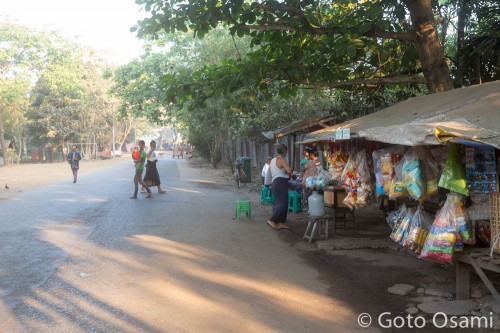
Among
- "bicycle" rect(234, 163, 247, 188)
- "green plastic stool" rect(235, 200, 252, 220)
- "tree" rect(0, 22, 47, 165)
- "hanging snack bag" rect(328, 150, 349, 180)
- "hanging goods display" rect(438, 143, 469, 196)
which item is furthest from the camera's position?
"tree" rect(0, 22, 47, 165)

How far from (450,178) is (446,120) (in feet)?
2.08

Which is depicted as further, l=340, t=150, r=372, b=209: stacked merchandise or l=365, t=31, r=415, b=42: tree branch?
l=365, t=31, r=415, b=42: tree branch

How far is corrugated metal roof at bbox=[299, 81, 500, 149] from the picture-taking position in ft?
13.5

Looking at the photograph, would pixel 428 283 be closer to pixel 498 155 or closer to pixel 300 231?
pixel 498 155

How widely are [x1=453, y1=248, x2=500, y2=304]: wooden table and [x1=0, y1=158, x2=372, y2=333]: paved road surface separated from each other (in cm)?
126

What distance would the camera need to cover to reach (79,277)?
5.71 metres

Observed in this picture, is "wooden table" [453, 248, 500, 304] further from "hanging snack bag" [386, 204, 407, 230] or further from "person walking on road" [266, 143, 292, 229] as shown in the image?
"person walking on road" [266, 143, 292, 229]

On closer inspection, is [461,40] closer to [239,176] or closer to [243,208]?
[243,208]

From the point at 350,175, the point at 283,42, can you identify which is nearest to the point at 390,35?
the point at 283,42

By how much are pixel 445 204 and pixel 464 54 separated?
564cm

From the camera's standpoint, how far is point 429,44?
7844mm

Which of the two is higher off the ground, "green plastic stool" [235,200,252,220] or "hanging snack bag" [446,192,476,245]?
"hanging snack bag" [446,192,476,245]

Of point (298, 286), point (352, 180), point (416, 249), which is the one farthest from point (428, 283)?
point (352, 180)

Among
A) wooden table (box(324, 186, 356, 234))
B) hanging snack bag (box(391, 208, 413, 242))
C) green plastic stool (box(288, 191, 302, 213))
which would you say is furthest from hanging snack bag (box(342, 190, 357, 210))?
green plastic stool (box(288, 191, 302, 213))
